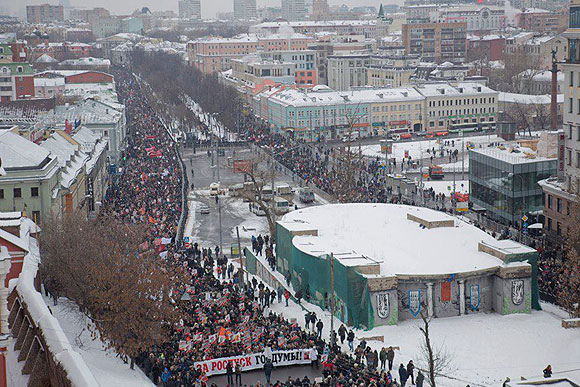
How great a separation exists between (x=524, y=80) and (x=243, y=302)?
85.5 metres

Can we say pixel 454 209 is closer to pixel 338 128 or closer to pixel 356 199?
pixel 356 199

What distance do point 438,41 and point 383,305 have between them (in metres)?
122

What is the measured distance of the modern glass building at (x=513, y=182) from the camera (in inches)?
1805

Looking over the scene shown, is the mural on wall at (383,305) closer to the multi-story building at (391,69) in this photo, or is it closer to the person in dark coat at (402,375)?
the person in dark coat at (402,375)

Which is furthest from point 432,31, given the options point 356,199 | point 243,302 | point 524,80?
point 243,302

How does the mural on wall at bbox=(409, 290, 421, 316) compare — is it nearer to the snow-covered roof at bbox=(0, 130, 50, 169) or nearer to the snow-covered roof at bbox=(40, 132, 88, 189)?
the snow-covered roof at bbox=(0, 130, 50, 169)

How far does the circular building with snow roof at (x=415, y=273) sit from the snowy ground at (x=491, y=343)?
560 mm

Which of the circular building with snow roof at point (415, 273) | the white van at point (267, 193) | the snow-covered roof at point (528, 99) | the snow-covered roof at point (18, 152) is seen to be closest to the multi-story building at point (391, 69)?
the snow-covered roof at point (528, 99)

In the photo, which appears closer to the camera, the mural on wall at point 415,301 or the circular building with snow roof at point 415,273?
the circular building with snow roof at point 415,273

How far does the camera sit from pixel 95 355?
2538cm

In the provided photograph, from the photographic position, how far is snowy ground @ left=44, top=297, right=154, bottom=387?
2361cm

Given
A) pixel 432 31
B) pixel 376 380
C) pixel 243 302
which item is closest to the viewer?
pixel 376 380

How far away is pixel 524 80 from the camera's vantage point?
109m

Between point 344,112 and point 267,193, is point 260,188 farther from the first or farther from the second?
point 344,112
